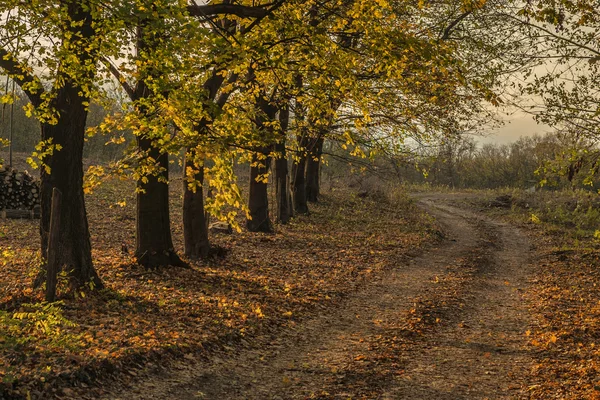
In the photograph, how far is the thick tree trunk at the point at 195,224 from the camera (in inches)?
603

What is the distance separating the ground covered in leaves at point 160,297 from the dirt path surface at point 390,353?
0.59 metres

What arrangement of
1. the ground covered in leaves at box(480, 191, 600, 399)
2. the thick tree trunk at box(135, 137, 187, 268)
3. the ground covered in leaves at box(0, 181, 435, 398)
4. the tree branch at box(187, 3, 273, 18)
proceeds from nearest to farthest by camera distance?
the ground covered in leaves at box(0, 181, 435, 398)
the ground covered in leaves at box(480, 191, 600, 399)
the tree branch at box(187, 3, 273, 18)
the thick tree trunk at box(135, 137, 187, 268)

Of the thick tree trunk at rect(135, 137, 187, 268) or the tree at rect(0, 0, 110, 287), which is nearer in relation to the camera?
the tree at rect(0, 0, 110, 287)

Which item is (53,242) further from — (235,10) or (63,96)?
(235,10)

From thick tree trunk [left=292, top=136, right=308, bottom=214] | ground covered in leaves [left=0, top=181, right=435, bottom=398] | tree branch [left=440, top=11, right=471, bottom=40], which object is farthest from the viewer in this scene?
thick tree trunk [left=292, top=136, right=308, bottom=214]

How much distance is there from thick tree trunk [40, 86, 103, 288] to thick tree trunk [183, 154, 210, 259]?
407 centimetres

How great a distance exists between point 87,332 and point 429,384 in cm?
520

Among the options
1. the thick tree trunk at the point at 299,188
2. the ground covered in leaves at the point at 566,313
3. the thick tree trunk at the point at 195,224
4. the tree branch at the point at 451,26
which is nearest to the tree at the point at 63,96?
the thick tree trunk at the point at 195,224

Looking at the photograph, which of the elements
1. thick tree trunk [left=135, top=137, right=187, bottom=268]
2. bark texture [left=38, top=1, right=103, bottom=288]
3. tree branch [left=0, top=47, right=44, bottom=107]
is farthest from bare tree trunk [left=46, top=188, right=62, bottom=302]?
thick tree trunk [left=135, top=137, right=187, bottom=268]

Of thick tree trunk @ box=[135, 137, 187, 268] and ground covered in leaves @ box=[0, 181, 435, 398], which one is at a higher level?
thick tree trunk @ box=[135, 137, 187, 268]

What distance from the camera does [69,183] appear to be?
11148 mm

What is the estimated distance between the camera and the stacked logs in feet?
72.3

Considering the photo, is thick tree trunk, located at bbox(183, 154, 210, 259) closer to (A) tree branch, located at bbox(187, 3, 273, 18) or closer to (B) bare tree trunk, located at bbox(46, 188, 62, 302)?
(A) tree branch, located at bbox(187, 3, 273, 18)

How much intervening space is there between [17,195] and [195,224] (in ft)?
35.1
